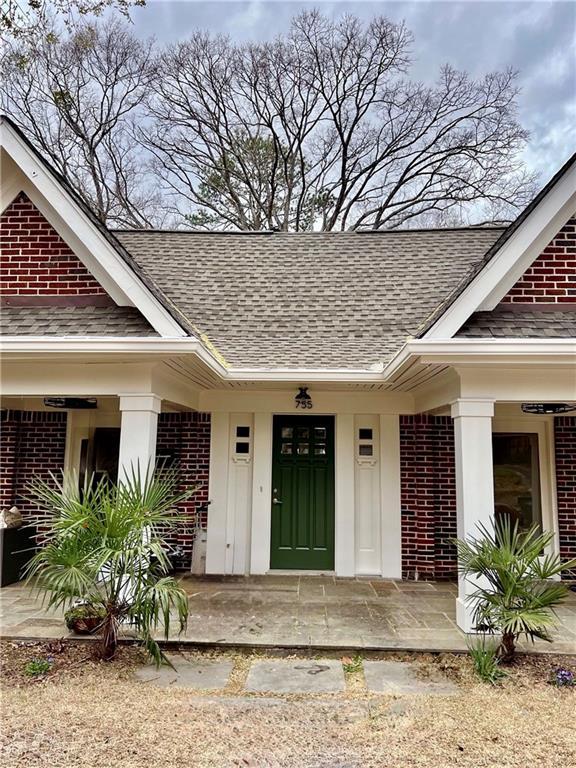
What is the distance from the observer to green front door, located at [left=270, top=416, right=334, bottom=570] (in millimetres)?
7422

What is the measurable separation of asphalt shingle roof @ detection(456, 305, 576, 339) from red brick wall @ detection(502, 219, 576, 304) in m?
0.14

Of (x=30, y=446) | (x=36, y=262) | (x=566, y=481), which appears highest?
(x=36, y=262)

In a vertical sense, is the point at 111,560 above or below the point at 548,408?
below

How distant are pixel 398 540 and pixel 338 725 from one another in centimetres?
395

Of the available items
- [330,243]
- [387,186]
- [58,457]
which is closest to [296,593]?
[58,457]

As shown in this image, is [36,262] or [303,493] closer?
[36,262]

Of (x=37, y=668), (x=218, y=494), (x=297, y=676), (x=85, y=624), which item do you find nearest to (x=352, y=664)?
(x=297, y=676)

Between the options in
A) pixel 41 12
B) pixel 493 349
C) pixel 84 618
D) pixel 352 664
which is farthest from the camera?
pixel 41 12

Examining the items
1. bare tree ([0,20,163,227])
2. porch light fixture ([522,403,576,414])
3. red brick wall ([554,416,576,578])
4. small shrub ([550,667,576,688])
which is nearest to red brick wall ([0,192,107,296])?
porch light fixture ([522,403,576,414])

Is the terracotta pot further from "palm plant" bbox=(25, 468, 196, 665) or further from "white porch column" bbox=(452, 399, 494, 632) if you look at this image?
"white porch column" bbox=(452, 399, 494, 632)

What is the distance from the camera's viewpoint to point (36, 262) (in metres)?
5.97

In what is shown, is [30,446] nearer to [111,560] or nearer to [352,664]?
[111,560]

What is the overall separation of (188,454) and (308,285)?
3.41 meters

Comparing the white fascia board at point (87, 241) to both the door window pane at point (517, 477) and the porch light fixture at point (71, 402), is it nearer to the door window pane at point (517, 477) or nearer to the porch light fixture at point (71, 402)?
the porch light fixture at point (71, 402)
